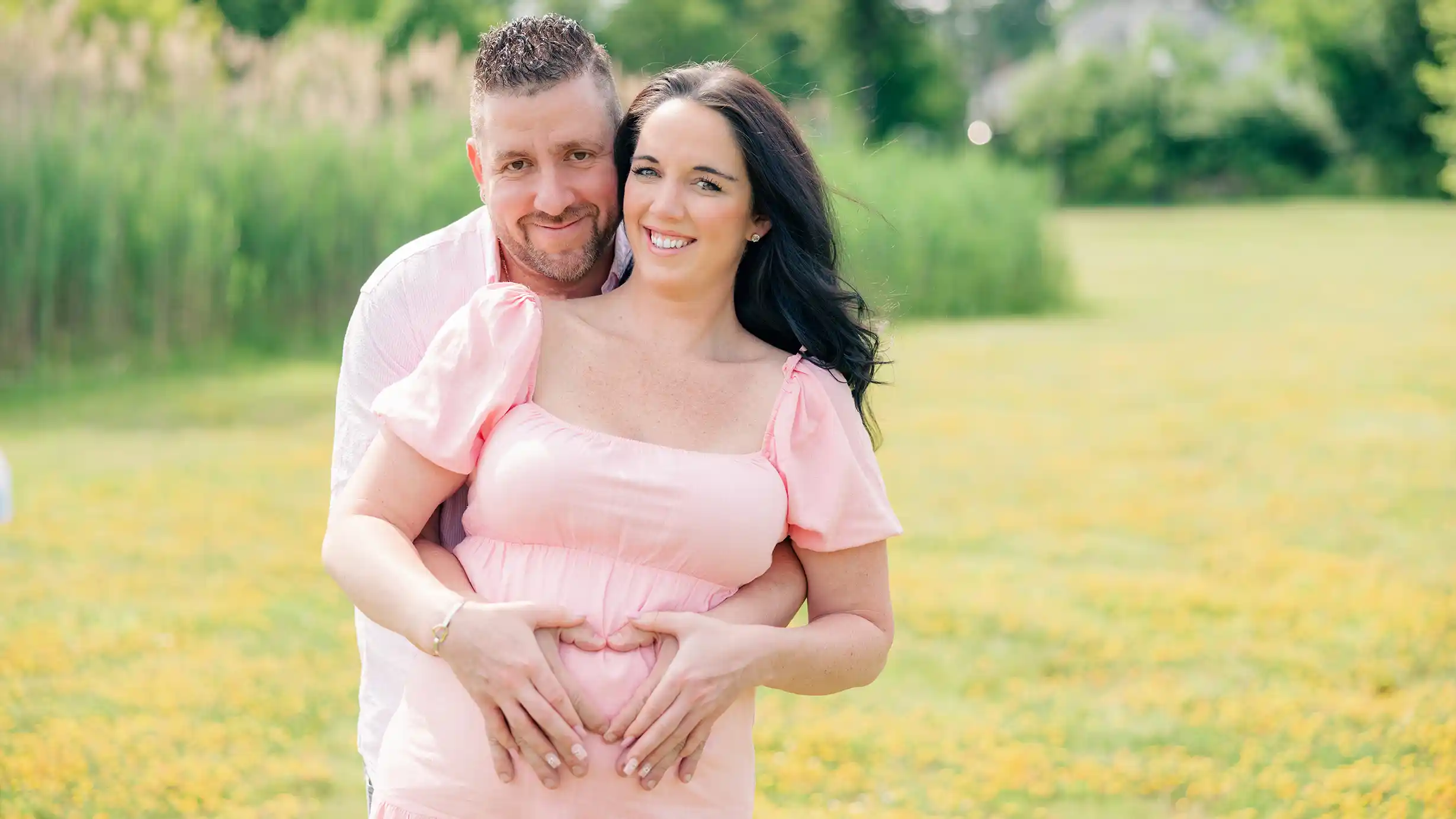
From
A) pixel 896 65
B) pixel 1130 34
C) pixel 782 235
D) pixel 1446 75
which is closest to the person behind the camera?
pixel 782 235

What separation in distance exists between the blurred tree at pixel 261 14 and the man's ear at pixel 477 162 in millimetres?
35815

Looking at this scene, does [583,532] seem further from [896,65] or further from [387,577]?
[896,65]

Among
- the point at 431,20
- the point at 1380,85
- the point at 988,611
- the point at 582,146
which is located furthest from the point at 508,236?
the point at 1380,85

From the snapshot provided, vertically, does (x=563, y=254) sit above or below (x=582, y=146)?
below

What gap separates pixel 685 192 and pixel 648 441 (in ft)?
1.49

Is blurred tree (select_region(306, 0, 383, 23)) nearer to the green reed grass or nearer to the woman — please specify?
the green reed grass

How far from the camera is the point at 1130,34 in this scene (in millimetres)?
68250

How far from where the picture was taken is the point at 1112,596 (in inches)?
293

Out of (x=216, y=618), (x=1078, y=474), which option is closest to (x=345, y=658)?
(x=216, y=618)

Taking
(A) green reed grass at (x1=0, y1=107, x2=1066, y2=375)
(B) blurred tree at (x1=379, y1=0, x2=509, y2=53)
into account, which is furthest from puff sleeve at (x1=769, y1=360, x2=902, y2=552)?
(B) blurred tree at (x1=379, y1=0, x2=509, y2=53)

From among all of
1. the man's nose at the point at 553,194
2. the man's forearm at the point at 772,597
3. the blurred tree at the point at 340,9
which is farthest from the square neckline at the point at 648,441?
the blurred tree at the point at 340,9

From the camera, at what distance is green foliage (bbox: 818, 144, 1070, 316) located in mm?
18625

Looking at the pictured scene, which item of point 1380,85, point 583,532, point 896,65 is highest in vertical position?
point 1380,85

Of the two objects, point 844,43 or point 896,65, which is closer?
point 844,43
